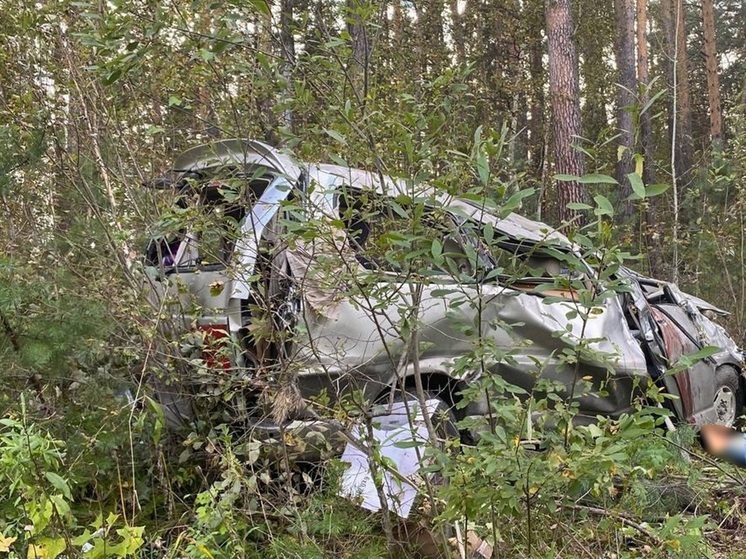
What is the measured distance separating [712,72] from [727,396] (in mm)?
14052

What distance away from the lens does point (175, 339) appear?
3.32 meters

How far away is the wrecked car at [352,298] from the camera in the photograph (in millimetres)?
2055

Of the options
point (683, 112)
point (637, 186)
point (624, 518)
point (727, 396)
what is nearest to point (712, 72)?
point (683, 112)

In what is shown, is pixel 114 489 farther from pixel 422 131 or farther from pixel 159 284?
pixel 422 131

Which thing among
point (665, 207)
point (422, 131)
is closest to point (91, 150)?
point (422, 131)

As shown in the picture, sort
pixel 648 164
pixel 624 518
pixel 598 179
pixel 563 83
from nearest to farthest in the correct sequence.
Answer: pixel 598 179 < pixel 624 518 < pixel 563 83 < pixel 648 164

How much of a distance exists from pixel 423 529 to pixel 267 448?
0.89m

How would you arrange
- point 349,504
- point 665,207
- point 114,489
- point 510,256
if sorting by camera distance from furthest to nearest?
point 665,207
point 114,489
point 349,504
point 510,256

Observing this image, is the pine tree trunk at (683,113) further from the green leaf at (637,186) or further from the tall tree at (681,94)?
the green leaf at (637,186)

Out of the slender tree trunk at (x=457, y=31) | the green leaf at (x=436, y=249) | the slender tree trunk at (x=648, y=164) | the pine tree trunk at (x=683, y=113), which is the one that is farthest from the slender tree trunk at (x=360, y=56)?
the pine tree trunk at (x=683, y=113)

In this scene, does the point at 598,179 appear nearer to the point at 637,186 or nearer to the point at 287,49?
the point at 637,186

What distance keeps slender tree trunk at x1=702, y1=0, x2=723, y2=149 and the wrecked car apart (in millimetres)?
13814

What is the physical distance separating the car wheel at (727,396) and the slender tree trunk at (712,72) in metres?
12.1

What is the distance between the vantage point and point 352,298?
232cm
